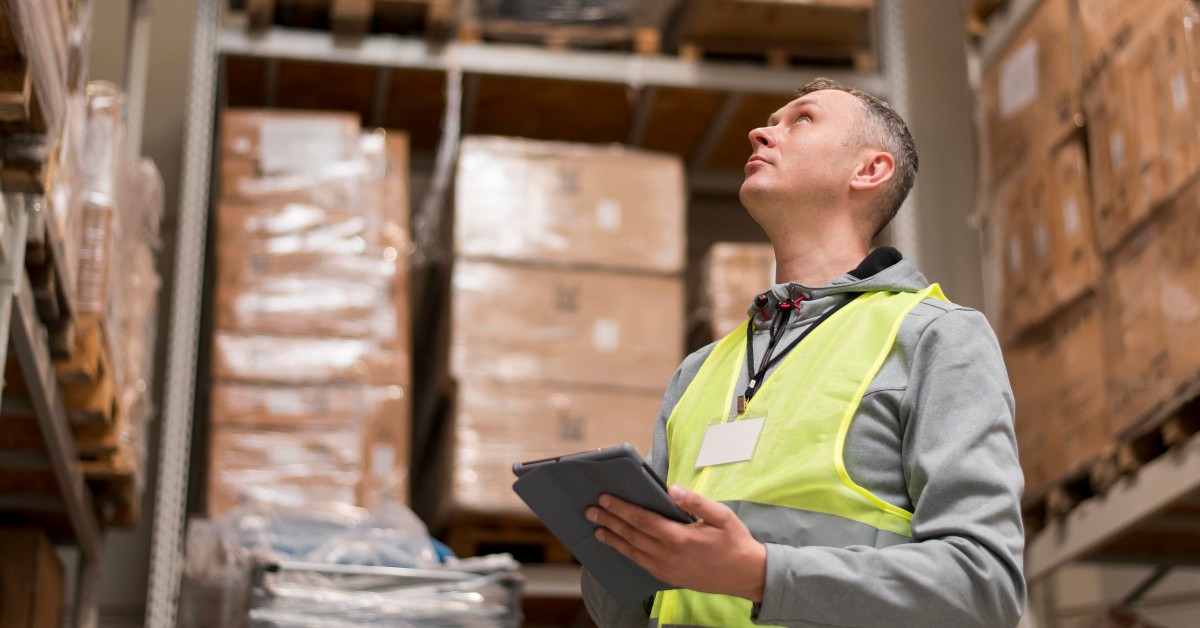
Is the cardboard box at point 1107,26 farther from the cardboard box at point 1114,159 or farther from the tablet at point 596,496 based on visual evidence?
the tablet at point 596,496

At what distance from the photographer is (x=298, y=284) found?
6164 millimetres

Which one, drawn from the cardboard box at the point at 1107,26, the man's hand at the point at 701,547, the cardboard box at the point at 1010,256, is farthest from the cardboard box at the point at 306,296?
the man's hand at the point at 701,547

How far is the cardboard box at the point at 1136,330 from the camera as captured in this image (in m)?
5.07

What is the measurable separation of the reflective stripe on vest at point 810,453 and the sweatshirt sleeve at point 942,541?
7 cm

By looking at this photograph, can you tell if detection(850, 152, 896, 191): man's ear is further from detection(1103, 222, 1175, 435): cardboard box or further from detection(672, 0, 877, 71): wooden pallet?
detection(672, 0, 877, 71): wooden pallet

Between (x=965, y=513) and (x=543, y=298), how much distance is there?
452cm

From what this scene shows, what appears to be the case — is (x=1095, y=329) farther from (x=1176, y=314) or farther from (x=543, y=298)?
(x=543, y=298)

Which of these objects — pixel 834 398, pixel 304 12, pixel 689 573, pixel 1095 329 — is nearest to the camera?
pixel 689 573

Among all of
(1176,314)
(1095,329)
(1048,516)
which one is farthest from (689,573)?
(1048,516)

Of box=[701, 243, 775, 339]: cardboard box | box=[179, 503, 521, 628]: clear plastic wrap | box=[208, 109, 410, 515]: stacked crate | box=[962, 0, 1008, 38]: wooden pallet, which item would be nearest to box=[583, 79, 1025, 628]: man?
box=[179, 503, 521, 628]: clear plastic wrap

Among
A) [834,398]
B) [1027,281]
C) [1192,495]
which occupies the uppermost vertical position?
[1027,281]

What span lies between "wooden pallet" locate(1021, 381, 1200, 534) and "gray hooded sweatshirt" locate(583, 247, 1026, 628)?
3.06 metres

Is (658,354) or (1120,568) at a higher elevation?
(658,354)

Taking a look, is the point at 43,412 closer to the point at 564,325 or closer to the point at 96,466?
the point at 96,466
